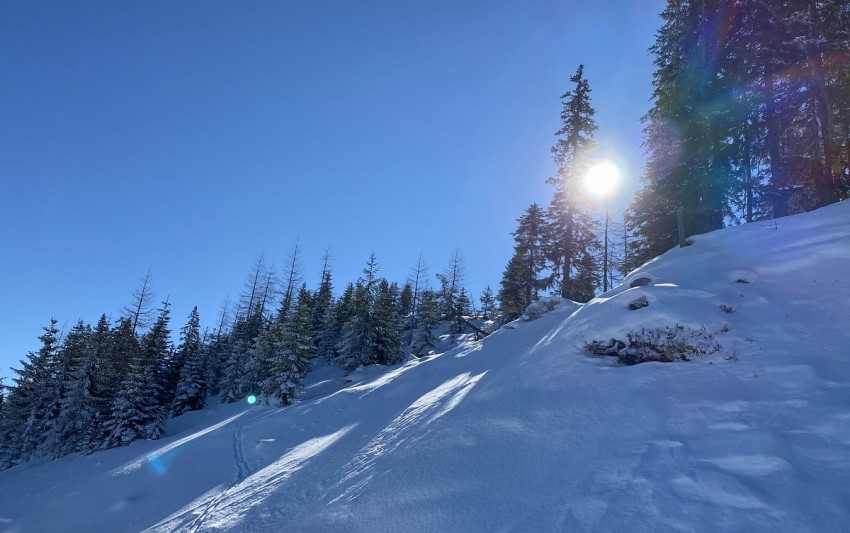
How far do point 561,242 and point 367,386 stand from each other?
52.4 feet

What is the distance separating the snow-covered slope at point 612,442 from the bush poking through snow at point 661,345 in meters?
0.27

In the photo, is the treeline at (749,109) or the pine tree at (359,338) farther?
the pine tree at (359,338)

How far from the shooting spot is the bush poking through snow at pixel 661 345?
29.3ft

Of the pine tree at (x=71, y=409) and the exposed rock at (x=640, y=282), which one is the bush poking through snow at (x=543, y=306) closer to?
the exposed rock at (x=640, y=282)

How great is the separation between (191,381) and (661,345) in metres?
44.5

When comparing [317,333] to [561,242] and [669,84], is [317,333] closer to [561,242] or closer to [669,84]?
[561,242]

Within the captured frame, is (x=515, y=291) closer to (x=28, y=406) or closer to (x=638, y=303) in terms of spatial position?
(x=638, y=303)

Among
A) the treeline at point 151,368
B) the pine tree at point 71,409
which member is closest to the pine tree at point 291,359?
the treeline at point 151,368

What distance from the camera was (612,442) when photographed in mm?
6355

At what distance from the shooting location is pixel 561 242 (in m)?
26.7

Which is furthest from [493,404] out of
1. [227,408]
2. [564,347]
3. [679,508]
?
[227,408]

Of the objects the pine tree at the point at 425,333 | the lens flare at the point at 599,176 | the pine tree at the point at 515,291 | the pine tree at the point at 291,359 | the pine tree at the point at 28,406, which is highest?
the lens flare at the point at 599,176

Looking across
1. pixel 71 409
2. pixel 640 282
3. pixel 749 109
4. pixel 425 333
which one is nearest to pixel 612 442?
pixel 640 282

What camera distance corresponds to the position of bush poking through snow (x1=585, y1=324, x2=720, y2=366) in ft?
29.3
